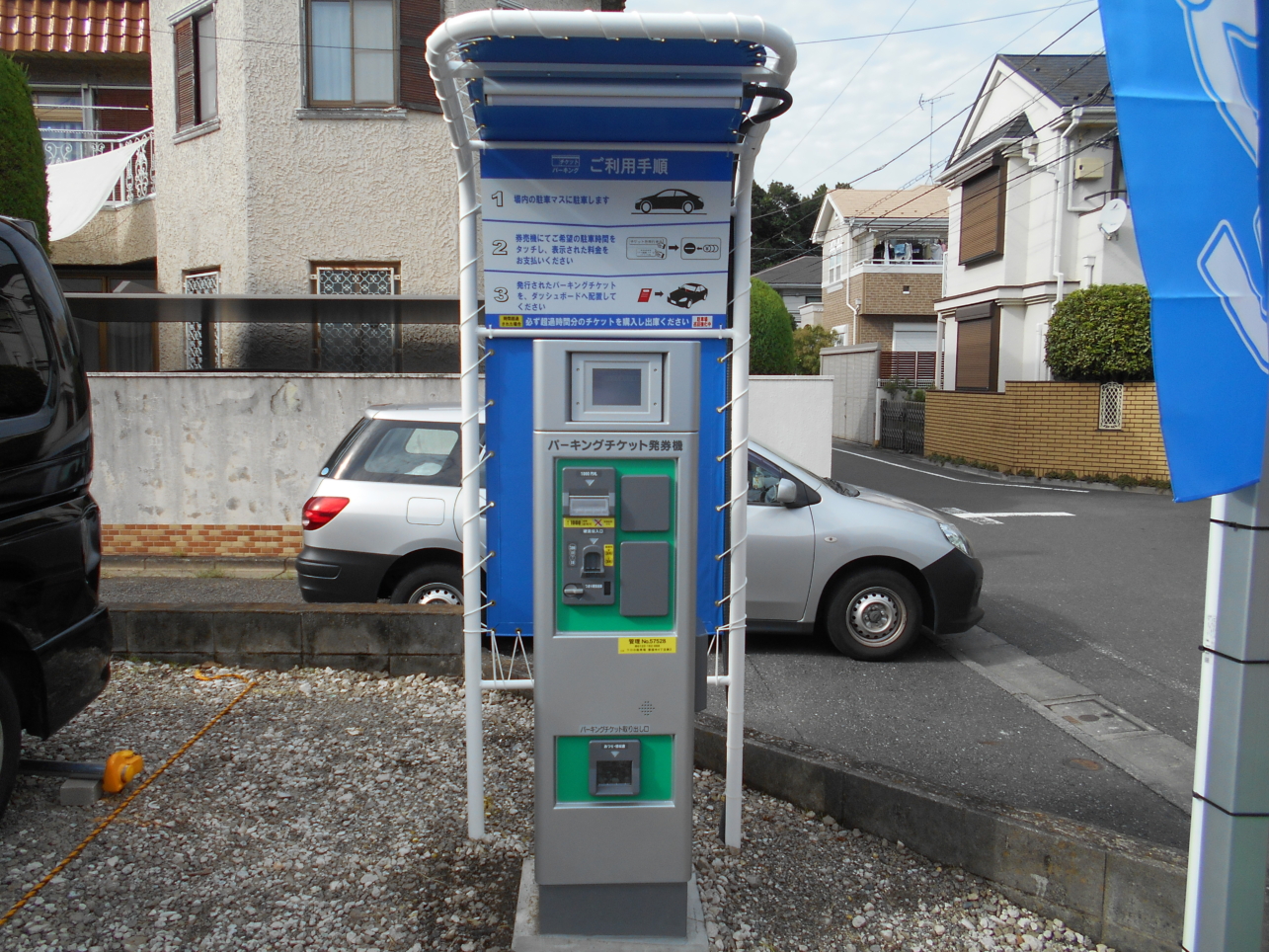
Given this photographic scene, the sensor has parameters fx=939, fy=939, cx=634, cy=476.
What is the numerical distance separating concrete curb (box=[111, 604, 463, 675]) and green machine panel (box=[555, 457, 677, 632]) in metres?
2.52

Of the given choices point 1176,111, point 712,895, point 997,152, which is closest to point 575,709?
point 712,895

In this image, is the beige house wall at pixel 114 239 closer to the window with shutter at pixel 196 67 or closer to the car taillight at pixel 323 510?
the window with shutter at pixel 196 67

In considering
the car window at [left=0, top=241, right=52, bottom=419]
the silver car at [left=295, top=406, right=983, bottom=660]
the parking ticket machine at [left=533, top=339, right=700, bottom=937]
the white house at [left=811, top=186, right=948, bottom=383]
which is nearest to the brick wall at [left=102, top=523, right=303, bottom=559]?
the silver car at [left=295, top=406, right=983, bottom=660]

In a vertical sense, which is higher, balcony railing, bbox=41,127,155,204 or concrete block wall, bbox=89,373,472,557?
balcony railing, bbox=41,127,155,204

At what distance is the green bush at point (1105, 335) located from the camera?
15891mm

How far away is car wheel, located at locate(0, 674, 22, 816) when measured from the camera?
3.36 m

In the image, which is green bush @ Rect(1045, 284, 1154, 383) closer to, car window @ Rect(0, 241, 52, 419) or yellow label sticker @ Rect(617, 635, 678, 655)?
yellow label sticker @ Rect(617, 635, 678, 655)

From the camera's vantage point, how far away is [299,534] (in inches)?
359

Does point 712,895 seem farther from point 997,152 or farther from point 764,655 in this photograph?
point 997,152

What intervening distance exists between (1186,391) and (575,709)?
71.0 inches

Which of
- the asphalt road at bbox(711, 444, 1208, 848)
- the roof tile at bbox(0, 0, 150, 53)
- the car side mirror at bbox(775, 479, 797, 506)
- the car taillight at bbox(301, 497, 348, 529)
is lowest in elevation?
the asphalt road at bbox(711, 444, 1208, 848)

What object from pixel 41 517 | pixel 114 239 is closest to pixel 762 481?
pixel 41 517

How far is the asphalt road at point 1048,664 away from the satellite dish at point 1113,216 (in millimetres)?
8997

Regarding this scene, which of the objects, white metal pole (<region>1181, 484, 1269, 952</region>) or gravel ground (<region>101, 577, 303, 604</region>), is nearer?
white metal pole (<region>1181, 484, 1269, 952</region>)
